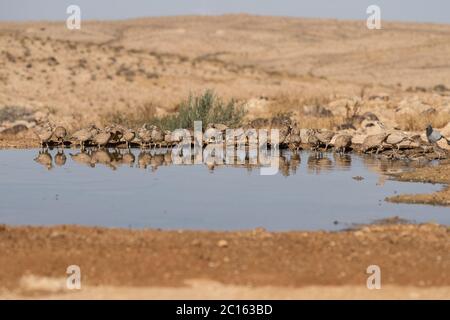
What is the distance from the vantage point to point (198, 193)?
581 inches

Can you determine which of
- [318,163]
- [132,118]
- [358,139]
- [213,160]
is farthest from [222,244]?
[132,118]

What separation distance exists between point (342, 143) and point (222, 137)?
300 cm

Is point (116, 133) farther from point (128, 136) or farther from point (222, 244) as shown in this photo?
point (222, 244)

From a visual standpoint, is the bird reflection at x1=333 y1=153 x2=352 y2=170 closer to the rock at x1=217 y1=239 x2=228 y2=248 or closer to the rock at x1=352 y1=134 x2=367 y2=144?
the rock at x1=352 y1=134 x2=367 y2=144

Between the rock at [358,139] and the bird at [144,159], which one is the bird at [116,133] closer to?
the bird at [144,159]

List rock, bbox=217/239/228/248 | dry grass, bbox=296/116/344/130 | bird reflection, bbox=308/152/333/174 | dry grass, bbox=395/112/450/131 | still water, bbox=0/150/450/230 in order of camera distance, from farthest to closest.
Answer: dry grass, bbox=296/116/344/130, dry grass, bbox=395/112/450/131, bird reflection, bbox=308/152/333/174, still water, bbox=0/150/450/230, rock, bbox=217/239/228/248

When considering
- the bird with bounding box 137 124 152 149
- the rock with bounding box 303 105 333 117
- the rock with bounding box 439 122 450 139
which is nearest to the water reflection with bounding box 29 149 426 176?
the bird with bounding box 137 124 152 149

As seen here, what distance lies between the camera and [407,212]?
13.4m

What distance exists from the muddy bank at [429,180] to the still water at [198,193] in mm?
305

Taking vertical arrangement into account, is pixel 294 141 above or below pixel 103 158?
above

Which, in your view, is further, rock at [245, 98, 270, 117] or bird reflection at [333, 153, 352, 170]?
rock at [245, 98, 270, 117]

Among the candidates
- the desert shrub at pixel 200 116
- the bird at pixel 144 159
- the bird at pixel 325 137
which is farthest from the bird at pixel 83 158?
the desert shrub at pixel 200 116

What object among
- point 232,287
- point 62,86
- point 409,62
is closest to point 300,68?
point 409,62

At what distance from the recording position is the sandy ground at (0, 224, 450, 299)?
9062 millimetres
